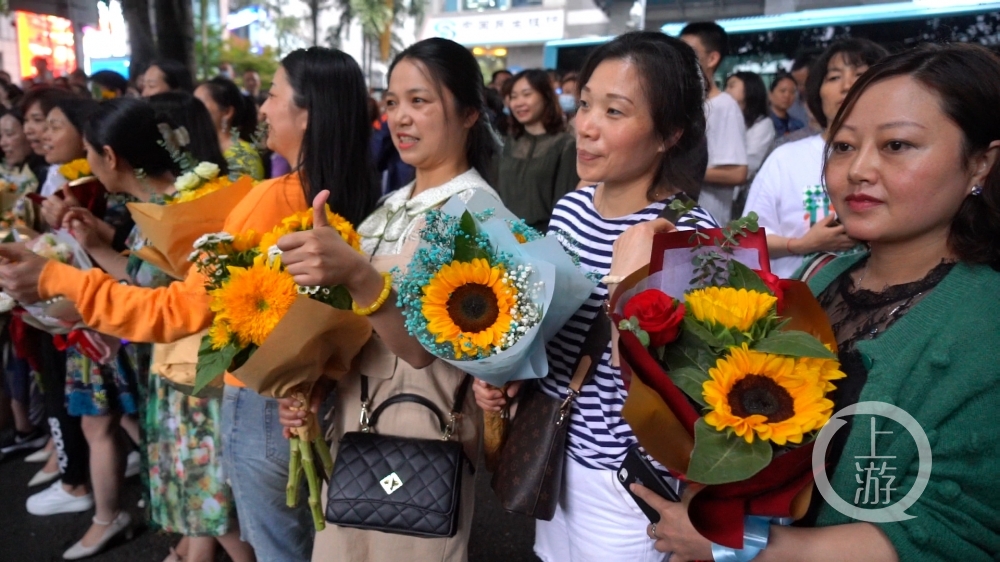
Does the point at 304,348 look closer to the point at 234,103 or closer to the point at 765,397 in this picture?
the point at 765,397

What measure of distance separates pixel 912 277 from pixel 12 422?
17.6ft

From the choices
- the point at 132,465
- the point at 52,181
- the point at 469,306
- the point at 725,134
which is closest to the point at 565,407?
the point at 469,306

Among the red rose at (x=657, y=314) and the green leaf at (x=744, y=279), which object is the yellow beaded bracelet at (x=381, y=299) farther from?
the green leaf at (x=744, y=279)

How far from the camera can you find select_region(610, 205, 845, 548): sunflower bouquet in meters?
1.11

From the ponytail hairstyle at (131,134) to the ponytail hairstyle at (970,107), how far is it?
2.73 m

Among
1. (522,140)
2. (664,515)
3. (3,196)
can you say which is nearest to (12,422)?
(3,196)

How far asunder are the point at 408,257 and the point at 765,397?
98 cm

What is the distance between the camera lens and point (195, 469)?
2.59m

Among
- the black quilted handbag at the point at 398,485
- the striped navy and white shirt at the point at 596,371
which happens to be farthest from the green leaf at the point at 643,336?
the black quilted handbag at the point at 398,485

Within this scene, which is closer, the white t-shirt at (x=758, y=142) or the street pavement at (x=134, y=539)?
the street pavement at (x=134, y=539)

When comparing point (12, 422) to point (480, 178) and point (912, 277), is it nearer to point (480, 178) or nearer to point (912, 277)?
point (480, 178)

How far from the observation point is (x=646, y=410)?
3.83 ft

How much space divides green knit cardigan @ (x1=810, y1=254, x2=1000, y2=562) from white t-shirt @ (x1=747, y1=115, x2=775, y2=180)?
415 cm

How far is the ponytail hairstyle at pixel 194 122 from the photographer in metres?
3.16
